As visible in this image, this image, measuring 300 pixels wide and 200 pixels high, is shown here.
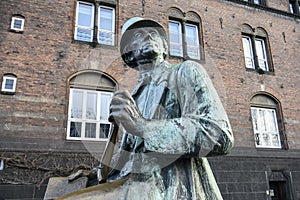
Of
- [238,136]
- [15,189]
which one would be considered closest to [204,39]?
[238,136]

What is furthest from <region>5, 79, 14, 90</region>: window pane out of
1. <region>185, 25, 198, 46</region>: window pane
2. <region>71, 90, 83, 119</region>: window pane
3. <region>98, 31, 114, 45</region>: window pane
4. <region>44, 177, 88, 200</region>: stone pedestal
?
<region>44, 177, 88, 200</region>: stone pedestal

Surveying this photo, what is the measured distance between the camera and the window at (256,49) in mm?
14148

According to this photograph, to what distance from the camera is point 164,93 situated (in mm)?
1377

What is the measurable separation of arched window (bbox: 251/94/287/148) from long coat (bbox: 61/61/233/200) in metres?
12.3

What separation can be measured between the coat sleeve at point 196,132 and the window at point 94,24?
1024 centimetres

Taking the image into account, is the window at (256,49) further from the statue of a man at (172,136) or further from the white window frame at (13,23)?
the statue of a man at (172,136)

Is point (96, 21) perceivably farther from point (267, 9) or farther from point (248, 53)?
point (267, 9)

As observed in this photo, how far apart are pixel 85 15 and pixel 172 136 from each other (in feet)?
36.6

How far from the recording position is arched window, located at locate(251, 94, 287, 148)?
12.9 meters

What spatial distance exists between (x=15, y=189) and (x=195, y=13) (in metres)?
10.4

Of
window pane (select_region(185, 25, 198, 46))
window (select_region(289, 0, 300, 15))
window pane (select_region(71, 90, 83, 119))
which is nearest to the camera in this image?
window pane (select_region(71, 90, 83, 119))

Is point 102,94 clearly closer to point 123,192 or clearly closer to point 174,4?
point 174,4

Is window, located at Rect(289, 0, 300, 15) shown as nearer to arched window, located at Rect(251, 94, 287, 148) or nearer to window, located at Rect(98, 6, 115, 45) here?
arched window, located at Rect(251, 94, 287, 148)

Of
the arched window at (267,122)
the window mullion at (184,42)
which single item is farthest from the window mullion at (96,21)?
the arched window at (267,122)
